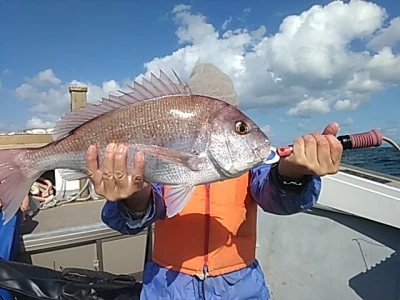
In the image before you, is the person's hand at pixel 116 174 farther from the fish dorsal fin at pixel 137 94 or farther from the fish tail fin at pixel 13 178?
the fish tail fin at pixel 13 178

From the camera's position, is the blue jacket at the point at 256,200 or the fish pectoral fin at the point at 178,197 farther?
the blue jacket at the point at 256,200

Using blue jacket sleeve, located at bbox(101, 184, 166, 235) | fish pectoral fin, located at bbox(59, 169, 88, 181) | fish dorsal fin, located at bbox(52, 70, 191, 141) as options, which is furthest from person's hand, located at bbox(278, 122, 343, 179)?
fish pectoral fin, located at bbox(59, 169, 88, 181)

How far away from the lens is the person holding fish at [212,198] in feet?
5.27

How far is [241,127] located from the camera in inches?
65.1

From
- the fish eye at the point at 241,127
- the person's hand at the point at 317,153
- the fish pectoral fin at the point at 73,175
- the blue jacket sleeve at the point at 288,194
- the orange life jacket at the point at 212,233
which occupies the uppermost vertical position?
the fish eye at the point at 241,127

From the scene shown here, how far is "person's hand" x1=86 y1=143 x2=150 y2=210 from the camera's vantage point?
1608mm

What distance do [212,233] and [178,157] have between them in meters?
0.56

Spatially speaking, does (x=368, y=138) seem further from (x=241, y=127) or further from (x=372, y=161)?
(x=372, y=161)

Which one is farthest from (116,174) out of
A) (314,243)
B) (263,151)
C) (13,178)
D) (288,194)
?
(314,243)

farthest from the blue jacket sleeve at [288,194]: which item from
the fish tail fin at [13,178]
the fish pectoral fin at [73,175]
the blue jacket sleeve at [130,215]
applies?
the fish tail fin at [13,178]

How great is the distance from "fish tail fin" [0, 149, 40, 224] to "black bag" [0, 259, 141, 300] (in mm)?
1035

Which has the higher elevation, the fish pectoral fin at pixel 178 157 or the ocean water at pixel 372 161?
the fish pectoral fin at pixel 178 157

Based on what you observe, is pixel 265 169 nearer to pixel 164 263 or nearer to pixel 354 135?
pixel 354 135

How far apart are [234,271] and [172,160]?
0.68m
